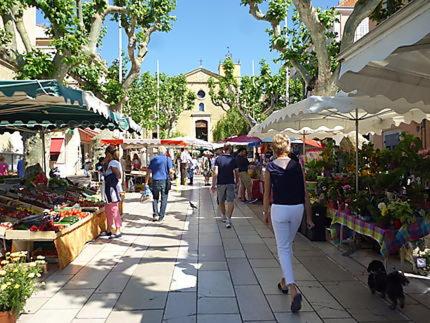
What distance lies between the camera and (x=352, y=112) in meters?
7.16

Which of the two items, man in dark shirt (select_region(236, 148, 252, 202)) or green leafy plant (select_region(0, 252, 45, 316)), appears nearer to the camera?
green leafy plant (select_region(0, 252, 45, 316))

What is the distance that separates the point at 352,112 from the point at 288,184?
333cm

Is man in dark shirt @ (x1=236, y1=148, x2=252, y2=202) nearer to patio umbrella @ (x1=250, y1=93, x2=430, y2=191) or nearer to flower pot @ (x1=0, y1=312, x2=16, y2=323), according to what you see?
patio umbrella @ (x1=250, y1=93, x2=430, y2=191)

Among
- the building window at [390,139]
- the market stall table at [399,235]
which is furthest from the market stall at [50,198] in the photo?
the building window at [390,139]

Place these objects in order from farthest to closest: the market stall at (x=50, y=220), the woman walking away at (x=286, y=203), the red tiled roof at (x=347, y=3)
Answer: the red tiled roof at (x=347, y=3) < the market stall at (x=50, y=220) < the woman walking away at (x=286, y=203)

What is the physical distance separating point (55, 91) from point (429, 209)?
4.44m

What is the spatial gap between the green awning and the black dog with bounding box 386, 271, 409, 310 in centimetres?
401

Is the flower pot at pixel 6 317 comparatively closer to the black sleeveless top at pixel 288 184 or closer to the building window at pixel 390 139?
the black sleeveless top at pixel 288 184

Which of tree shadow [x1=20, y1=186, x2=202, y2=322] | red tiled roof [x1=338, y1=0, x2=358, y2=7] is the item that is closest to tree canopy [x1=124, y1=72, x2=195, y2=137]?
red tiled roof [x1=338, y1=0, x2=358, y2=7]

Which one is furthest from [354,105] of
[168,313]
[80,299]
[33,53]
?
Answer: [33,53]

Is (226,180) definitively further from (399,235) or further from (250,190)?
(250,190)

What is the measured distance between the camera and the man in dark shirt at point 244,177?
13.3 meters

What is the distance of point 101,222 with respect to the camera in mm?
8336

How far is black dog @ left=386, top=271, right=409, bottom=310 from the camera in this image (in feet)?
13.9
